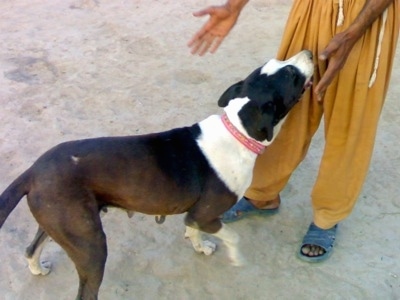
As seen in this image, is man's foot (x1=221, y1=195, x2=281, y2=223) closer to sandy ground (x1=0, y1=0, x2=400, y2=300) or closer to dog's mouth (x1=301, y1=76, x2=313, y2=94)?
sandy ground (x1=0, y1=0, x2=400, y2=300)

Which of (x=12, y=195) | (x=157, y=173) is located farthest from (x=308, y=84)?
(x=12, y=195)

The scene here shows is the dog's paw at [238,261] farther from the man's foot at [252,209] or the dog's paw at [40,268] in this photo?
the dog's paw at [40,268]

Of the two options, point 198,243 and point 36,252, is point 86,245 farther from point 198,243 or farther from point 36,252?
point 198,243

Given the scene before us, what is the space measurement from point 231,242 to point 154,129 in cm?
143

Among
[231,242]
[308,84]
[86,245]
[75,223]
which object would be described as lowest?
[231,242]

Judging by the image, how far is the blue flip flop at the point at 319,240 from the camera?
339 centimetres

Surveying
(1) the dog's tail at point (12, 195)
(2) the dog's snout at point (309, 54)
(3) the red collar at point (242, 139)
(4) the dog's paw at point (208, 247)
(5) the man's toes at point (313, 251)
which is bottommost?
(4) the dog's paw at point (208, 247)

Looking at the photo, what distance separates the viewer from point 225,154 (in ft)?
9.82

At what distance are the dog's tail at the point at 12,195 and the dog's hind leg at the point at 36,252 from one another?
1.52 feet

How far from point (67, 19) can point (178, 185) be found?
3.42 meters

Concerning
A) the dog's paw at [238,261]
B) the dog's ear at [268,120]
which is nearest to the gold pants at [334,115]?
the dog's ear at [268,120]

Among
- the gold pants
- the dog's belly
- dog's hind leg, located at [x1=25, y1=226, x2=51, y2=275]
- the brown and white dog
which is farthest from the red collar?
dog's hind leg, located at [x1=25, y1=226, x2=51, y2=275]

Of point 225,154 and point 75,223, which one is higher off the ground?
point 225,154

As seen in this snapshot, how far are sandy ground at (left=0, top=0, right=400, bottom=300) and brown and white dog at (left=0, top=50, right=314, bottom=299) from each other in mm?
294
